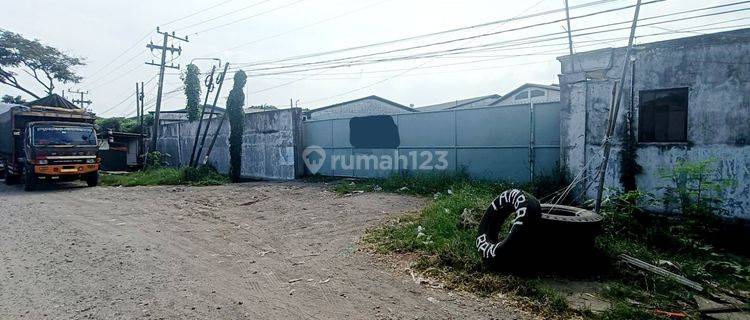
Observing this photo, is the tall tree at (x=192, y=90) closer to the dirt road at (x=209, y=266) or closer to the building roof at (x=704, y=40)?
the dirt road at (x=209, y=266)

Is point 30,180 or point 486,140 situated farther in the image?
point 30,180

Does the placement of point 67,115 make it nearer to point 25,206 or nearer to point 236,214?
point 25,206

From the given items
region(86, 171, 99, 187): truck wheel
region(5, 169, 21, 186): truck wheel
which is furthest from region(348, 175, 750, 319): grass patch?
region(5, 169, 21, 186): truck wheel

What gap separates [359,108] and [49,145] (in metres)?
16.6

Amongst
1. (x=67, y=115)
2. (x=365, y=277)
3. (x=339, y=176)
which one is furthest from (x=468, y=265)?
(x=67, y=115)

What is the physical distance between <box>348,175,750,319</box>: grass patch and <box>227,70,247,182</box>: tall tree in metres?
11.5

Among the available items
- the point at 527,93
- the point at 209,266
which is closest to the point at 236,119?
the point at 209,266

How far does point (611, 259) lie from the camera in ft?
16.9

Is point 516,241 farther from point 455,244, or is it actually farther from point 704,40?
point 704,40

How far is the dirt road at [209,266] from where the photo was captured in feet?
13.0

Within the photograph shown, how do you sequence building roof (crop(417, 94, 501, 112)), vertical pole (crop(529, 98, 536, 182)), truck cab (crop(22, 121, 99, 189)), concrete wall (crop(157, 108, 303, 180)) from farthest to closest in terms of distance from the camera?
building roof (crop(417, 94, 501, 112)), concrete wall (crop(157, 108, 303, 180)), truck cab (crop(22, 121, 99, 189)), vertical pole (crop(529, 98, 536, 182))

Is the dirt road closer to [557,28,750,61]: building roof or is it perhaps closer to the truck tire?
the truck tire

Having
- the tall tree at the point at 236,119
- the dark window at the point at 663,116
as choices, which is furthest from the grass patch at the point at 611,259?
the tall tree at the point at 236,119

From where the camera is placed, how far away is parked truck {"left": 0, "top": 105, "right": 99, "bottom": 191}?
13.3 m
